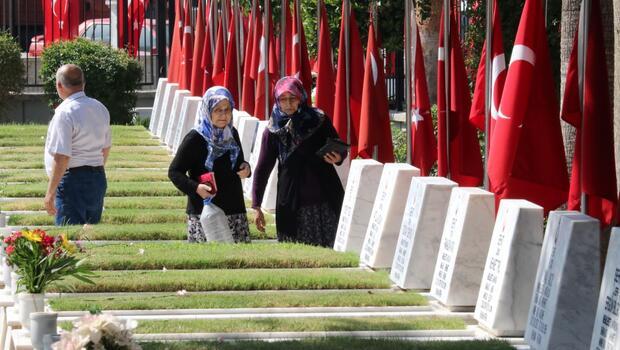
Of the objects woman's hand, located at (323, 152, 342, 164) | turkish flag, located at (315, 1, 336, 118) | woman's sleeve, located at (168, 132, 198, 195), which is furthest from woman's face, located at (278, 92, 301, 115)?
turkish flag, located at (315, 1, 336, 118)

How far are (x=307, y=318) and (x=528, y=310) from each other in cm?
133

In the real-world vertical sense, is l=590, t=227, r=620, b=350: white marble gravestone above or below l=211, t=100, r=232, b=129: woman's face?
below

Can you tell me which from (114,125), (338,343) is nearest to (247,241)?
(338,343)

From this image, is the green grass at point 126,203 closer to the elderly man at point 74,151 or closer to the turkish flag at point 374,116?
the turkish flag at point 374,116

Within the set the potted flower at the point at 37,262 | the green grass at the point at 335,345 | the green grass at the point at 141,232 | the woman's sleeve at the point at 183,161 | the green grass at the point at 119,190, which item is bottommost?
the green grass at the point at 119,190

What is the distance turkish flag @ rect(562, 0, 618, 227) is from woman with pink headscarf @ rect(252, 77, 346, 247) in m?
4.12

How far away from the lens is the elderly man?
13688 mm

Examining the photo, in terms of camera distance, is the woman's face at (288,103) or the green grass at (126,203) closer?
the woman's face at (288,103)

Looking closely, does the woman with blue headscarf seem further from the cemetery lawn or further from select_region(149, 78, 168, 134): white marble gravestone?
select_region(149, 78, 168, 134): white marble gravestone

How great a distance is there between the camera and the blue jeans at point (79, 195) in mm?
13953

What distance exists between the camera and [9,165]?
23.9 m

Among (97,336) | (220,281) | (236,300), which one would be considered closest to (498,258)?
(236,300)

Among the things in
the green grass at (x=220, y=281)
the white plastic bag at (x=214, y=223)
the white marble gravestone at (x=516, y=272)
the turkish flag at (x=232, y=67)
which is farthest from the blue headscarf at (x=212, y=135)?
the turkish flag at (x=232, y=67)

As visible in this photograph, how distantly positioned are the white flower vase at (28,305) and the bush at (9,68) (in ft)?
77.1
